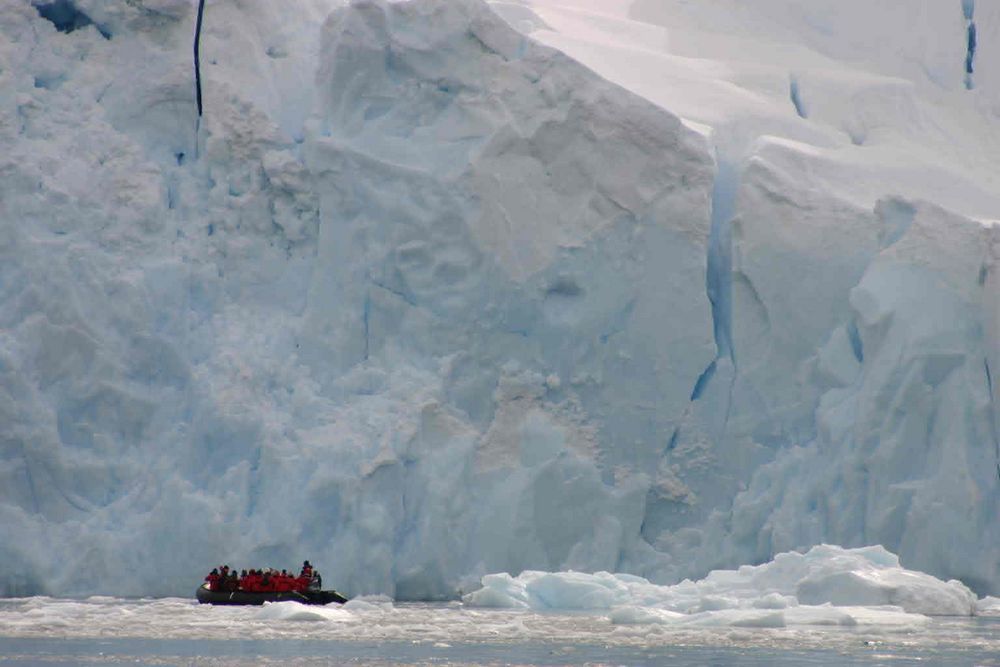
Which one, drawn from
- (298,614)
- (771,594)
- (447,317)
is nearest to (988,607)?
(771,594)

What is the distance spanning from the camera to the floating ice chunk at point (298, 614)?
20469 millimetres

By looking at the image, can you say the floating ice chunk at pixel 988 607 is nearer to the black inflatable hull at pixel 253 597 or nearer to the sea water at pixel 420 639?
the sea water at pixel 420 639

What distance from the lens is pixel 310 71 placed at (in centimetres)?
2638

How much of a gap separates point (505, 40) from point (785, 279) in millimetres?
4641

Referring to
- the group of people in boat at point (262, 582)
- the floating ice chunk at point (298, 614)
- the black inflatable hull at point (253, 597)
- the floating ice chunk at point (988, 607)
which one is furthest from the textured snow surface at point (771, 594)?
the floating ice chunk at point (298, 614)

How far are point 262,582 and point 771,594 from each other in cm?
553

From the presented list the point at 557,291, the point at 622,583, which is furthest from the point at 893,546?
the point at 557,291

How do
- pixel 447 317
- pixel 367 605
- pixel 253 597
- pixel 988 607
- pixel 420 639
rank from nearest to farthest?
1. pixel 420 639
2. pixel 367 605
3. pixel 253 597
4. pixel 988 607
5. pixel 447 317

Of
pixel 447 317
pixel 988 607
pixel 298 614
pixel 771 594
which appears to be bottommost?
pixel 298 614

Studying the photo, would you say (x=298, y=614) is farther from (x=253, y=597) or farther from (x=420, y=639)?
(x=420, y=639)

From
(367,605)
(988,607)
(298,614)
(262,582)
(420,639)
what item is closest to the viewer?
(420,639)

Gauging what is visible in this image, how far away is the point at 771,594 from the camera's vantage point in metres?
21.1

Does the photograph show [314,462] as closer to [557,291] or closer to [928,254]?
[557,291]

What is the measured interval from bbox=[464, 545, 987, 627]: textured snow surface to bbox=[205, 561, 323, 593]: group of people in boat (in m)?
1.87
